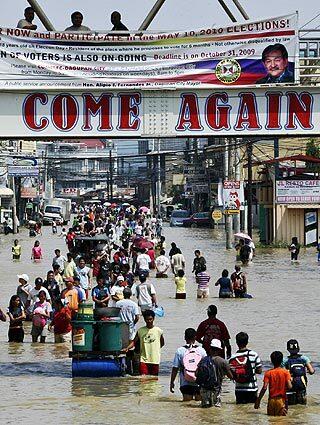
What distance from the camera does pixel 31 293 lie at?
2559 cm

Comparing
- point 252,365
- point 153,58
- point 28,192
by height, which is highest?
point 28,192

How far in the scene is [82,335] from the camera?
62.1ft

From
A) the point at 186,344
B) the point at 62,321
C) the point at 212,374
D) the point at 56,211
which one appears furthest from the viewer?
the point at 56,211

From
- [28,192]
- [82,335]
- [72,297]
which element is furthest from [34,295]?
[28,192]

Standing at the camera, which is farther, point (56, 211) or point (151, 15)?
point (56, 211)

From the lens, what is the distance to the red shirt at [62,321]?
2338cm

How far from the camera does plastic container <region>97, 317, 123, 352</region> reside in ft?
62.0

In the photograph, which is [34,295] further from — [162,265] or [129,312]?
[162,265]

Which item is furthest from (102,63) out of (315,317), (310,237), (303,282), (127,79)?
(310,237)

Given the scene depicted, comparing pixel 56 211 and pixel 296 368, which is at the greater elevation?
pixel 56 211

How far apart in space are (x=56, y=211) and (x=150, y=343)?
8605 cm

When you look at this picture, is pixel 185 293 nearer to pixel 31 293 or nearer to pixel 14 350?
pixel 31 293

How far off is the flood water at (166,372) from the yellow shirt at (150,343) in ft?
1.31

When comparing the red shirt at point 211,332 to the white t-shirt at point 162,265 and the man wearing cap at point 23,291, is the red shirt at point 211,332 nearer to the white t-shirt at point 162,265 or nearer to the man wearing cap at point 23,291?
the man wearing cap at point 23,291
